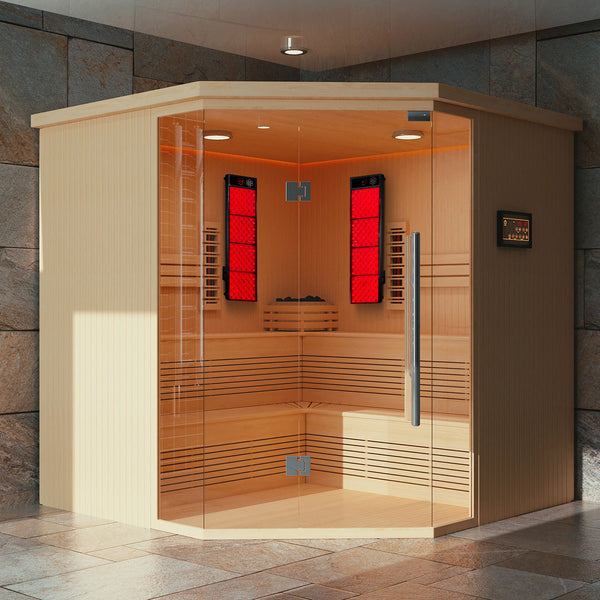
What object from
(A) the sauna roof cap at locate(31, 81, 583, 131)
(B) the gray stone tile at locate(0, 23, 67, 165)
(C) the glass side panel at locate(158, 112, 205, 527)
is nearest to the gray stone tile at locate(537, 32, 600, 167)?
(A) the sauna roof cap at locate(31, 81, 583, 131)

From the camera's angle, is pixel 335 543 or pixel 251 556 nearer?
pixel 251 556

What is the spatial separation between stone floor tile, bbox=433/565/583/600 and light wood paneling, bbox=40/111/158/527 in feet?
5.81

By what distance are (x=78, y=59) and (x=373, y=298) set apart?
8.66 ft

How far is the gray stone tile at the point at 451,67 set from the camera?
627 centimetres

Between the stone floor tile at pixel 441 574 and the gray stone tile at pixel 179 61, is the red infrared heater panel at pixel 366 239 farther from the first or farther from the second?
the gray stone tile at pixel 179 61

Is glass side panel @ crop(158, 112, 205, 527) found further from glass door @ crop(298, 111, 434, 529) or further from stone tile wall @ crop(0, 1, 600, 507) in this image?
stone tile wall @ crop(0, 1, 600, 507)

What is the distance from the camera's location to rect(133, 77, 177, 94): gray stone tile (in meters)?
6.30

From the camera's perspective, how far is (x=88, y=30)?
6.07 meters

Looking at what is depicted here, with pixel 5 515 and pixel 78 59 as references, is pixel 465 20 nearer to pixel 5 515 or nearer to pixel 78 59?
pixel 78 59

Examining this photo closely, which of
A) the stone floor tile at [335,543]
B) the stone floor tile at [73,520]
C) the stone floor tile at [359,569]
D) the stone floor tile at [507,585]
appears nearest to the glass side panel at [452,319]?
the stone floor tile at [335,543]

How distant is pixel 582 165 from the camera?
19.7 ft

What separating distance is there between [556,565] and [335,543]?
1.06 meters

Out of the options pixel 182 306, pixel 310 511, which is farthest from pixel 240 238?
pixel 310 511

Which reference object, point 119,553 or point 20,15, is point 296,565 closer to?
point 119,553
